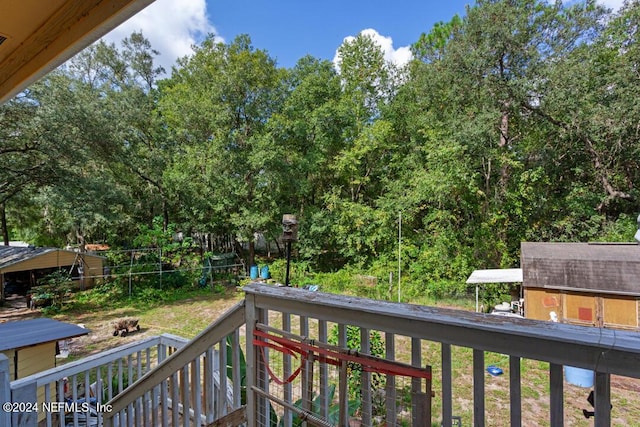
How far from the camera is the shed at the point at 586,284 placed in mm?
5570

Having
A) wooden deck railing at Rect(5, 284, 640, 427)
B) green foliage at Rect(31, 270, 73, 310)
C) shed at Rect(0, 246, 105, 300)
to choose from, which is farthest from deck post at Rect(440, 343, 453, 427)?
shed at Rect(0, 246, 105, 300)

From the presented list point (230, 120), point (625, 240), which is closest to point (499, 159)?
point (625, 240)

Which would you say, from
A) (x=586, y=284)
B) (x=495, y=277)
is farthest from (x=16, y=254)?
(x=586, y=284)

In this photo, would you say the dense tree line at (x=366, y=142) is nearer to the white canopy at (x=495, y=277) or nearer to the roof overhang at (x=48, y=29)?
the white canopy at (x=495, y=277)

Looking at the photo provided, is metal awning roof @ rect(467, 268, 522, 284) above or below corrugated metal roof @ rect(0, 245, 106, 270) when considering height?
below

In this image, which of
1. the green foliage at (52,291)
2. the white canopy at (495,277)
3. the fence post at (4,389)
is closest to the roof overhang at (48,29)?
the fence post at (4,389)

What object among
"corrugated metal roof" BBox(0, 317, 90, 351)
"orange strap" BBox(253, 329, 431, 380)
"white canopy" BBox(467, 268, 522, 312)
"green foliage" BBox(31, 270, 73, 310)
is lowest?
"green foliage" BBox(31, 270, 73, 310)

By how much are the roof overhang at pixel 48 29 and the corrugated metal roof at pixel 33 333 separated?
257 cm

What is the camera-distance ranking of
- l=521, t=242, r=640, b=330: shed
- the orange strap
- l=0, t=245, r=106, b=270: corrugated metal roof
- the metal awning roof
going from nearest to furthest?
1. the orange strap
2. l=521, t=242, r=640, b=330: shed
3. the metal awning roof
4. l=0, t=245, r=106, b=270: corrugated metal roof

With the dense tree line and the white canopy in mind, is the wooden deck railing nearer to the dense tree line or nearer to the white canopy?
the white canopy

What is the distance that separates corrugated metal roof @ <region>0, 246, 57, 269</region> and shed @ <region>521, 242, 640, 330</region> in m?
12.2

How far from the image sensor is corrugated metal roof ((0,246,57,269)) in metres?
8.02

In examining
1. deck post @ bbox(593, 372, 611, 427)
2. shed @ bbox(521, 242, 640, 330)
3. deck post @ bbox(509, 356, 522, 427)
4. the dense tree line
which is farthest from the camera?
the dense tree line

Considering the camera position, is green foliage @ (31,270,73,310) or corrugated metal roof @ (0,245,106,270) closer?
green foliage @ (31,270,73,310)
